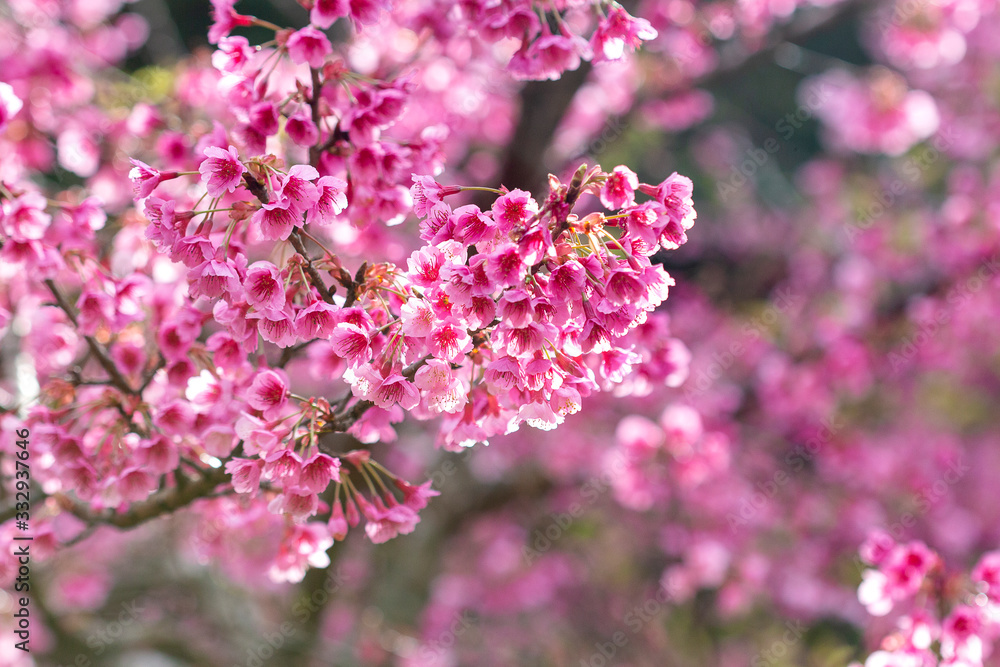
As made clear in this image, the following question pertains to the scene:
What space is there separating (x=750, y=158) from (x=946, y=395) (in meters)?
2.50

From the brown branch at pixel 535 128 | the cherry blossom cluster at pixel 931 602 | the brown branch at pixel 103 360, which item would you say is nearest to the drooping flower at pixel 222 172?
the brown branch at pixel 103 360

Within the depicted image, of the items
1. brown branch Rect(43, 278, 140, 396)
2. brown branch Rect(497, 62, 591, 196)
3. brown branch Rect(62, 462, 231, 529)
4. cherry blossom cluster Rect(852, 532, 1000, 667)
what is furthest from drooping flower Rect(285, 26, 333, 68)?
cherry blossom cluster Rect(852, 532, 1000, 667)

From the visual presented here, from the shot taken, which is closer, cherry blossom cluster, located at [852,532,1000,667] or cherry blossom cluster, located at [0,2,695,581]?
cherry blossom cluster, located at [0,2,695,581]

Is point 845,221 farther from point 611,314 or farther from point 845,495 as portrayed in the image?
point 611,314

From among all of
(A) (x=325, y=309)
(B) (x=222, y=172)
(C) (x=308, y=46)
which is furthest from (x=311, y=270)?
(C) (x=308, y=46)

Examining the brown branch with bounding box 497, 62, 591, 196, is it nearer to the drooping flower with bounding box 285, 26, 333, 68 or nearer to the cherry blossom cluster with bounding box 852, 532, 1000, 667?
the drooping flower with bounding box 285, 26, 333, 68

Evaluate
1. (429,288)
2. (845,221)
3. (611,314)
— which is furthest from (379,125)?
(845,221)

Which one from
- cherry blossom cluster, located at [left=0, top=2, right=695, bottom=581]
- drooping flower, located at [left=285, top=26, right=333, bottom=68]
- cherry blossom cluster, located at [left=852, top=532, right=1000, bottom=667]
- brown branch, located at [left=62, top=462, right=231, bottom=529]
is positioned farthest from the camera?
cherry blossom cluster, located at [left=852, top=532, right=1000, bottom=667]

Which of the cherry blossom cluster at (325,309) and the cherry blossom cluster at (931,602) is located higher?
the cherry blossom cluster at (325,309)

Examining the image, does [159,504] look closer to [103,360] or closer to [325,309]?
[103,360]

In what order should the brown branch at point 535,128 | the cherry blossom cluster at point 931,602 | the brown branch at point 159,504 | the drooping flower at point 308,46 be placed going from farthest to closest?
the brown branch at point 535,128
the cherry blossom cluster at point 931,602
the brown branch at point 159,504
the drooping flower at point 308,46

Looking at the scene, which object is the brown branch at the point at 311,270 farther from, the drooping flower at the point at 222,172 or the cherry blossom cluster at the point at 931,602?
the cherry blossom cluster at the point at 931,602

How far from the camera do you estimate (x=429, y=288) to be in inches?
44.9

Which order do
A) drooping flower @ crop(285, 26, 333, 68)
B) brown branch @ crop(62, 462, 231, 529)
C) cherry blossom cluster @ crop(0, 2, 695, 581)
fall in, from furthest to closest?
brown branch @ crop(62, 462, 231, 529) < drooping flower @ crop(285, 26, 333, 68) < cherry blossom cluster @ crop(0, 2, 695, 581)
